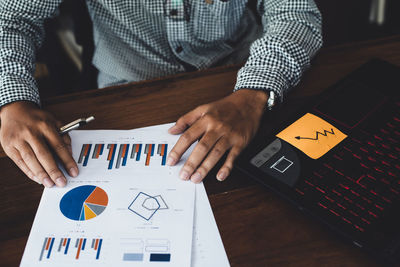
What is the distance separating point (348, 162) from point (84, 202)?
438mm

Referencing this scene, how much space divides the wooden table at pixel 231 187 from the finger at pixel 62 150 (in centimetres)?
6

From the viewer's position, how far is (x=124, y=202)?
1.80ft

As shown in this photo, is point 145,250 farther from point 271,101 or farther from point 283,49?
point 283,49

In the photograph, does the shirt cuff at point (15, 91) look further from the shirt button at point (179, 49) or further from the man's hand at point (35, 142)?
the shirt button at point (179, 49)

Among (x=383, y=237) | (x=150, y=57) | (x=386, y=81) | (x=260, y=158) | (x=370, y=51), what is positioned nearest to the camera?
(x=383, y=237)

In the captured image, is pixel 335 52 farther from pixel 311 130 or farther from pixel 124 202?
pixel 124 202

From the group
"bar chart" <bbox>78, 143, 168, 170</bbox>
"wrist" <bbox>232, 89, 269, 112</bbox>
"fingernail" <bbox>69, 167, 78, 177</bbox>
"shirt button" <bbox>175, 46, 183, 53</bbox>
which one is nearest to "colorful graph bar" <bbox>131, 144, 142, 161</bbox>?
"bar chart" <bbox>78, 143, 168, 170</bbox>

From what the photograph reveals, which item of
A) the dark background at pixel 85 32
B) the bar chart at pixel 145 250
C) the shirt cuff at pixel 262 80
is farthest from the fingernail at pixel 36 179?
the dark background at pixel 85 32

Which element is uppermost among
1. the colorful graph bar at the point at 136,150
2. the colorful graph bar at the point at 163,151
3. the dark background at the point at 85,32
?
the colorful graph bar at the point at 136,150

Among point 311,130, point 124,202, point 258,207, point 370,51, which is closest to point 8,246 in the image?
point 124,202

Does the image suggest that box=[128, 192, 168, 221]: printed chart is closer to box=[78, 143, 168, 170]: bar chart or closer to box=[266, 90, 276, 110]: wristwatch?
box=[78, 143, 168, 170]: bar chart

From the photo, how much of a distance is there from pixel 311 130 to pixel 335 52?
34 centimetres

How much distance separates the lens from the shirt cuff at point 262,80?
2.36 ft

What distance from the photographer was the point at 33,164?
1.98 ft
